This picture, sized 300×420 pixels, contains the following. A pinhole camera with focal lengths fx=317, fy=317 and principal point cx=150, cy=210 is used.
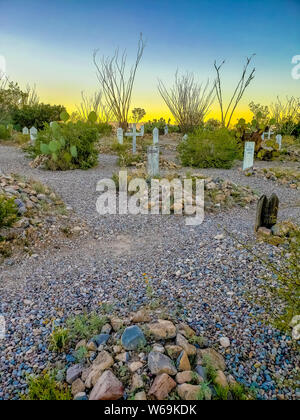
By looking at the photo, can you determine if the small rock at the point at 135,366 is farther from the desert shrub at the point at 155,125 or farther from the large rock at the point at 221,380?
the desert shrub at the point at 155,125

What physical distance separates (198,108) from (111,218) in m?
14.0

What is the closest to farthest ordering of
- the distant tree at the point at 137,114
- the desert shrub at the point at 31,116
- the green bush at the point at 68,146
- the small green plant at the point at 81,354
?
the small green plant at the point at 81,354, the green bush at the point at 68,146, the desert shrub at the point at 31,116, the distant tree at the point at 137,114

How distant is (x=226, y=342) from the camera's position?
6.86 feet

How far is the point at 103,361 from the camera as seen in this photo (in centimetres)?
187

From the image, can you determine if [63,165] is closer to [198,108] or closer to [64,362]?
[64,362]

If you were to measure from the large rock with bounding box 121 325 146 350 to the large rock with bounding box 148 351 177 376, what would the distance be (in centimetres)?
13

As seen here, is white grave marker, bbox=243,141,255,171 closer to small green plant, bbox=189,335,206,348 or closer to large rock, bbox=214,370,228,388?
small green plant, bbox=189,335,206,348

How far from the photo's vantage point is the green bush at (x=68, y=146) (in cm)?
836

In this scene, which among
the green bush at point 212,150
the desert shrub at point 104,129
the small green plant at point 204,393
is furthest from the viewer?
the desert shrub at point 104,129

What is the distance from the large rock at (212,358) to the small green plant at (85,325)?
0.71 metres

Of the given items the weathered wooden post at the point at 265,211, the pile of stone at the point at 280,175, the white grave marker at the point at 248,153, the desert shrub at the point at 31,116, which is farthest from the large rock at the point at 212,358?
the desert shrub at the point at 31,116

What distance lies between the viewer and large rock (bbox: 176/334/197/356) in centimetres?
195

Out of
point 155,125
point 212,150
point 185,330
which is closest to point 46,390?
point 185,330

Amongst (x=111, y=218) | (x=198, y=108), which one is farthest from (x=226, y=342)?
(x=198, y=108)
